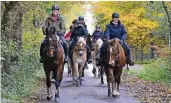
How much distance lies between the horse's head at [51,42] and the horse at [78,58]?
451 centimetres

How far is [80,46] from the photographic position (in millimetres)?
18578

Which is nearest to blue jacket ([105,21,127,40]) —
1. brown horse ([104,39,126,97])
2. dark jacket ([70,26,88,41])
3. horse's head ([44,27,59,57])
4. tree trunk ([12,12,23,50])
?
brown horse ([104,39,126,97])

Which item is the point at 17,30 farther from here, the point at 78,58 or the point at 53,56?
the point at 53,56

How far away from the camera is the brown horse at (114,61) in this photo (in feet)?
48.0

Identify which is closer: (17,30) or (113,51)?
(113,51)

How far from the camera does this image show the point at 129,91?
17000mm

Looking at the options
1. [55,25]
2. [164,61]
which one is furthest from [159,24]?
[55,25]

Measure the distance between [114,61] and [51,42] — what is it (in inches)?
91.7

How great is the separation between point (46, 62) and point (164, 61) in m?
9.18

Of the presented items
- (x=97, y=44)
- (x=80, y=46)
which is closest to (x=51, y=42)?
(x=80, y=46)

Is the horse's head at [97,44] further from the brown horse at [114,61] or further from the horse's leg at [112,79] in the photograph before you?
the horse's leg at [112,79]

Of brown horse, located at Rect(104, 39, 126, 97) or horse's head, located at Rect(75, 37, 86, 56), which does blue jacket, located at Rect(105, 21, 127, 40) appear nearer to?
brown horse, located at Rect(104, 39, 126, 97)

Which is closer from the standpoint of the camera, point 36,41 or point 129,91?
point 129,91

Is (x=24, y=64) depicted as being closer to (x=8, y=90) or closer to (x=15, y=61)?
(x=15, y=61)
